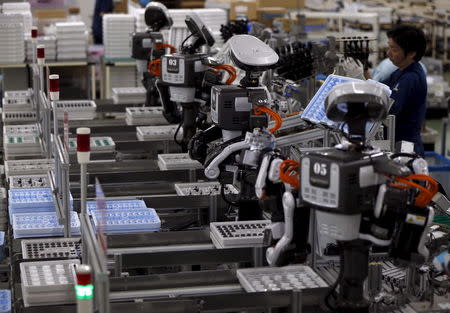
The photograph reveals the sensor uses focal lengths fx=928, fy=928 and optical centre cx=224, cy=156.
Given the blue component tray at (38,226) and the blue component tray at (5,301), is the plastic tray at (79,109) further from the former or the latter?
the blue component tray at (5,301)

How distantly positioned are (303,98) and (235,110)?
2452mm

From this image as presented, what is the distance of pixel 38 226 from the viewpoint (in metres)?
5.47

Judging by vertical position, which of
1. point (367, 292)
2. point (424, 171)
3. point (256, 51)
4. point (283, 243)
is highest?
point (256, 51)

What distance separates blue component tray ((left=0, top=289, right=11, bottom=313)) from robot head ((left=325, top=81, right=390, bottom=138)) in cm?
184

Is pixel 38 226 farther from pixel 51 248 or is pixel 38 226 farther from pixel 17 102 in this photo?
pixel 17 102

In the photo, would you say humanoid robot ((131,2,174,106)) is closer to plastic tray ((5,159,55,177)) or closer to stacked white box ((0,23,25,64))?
plastic tray ((5,159,55,177))

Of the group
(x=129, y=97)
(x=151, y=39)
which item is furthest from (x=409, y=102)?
(x=129, y=97)

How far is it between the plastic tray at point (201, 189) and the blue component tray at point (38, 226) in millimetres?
950

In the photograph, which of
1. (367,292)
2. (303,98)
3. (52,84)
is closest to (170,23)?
(303,98)

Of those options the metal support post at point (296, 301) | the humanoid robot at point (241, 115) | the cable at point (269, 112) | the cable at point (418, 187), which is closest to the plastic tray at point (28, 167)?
the humanoid robot at point (241, 115)

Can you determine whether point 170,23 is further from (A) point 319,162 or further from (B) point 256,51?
(A) point 319,162

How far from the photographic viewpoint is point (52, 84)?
582cm

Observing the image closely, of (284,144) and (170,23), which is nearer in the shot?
(284,144)

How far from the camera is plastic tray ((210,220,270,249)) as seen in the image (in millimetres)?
5090
